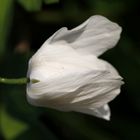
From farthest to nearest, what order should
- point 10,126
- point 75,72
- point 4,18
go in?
point 10,126 < point 4,18 < point 75,72

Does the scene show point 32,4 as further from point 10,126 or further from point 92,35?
point 10,126

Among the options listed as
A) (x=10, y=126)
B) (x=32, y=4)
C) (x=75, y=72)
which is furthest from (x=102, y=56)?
(x=75, y=72)

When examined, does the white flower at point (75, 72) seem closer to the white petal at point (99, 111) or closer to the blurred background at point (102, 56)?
the white petal at point (99, 111)

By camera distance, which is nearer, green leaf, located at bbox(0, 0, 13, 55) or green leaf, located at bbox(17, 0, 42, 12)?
green leaf, located at bbox(17, 0, 42, 12)

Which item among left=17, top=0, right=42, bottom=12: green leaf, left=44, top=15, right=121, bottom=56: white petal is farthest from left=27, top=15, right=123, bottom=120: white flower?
left=17, top=0, right=42, bottom=12: green leaf

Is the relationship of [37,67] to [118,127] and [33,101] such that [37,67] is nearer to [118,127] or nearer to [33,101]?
[33,101]

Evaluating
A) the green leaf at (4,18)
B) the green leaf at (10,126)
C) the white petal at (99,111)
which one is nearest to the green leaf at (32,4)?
the green leaf at (4,18)

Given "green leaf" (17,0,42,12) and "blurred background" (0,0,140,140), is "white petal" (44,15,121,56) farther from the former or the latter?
"blurred background" (0,0,140,140)

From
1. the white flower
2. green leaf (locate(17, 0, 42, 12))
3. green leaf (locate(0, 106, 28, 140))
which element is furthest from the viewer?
green leaf (locate(0, 106, 28, 140))

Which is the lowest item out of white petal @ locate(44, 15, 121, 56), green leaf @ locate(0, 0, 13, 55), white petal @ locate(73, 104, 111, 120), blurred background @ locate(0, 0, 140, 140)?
blurred background @ locate(0, 0, 140, 140)
